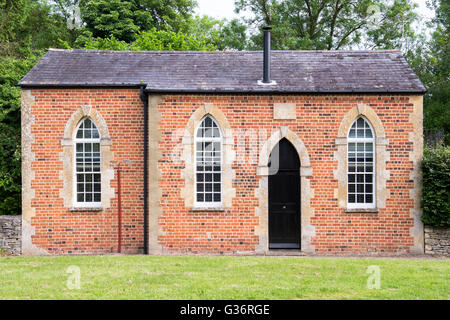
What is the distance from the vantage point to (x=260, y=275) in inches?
370

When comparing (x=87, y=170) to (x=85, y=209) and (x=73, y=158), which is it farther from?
(x=85, y=209)

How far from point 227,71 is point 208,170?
3.36 m

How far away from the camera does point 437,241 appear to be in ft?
42.0

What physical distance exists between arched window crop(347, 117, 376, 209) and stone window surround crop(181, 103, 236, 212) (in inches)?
136

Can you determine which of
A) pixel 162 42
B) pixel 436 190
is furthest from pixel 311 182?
pixel 162 42

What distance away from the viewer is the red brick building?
42.7ft

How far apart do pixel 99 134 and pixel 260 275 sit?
698 cm

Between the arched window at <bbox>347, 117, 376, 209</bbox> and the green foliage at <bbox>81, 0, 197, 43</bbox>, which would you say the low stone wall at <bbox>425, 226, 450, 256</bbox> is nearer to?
the arched window at <bbox>347, 117, 376, 209</bbox>

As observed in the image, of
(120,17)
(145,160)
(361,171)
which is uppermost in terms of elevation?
(120,17)

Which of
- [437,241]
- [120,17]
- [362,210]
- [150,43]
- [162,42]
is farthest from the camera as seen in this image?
[120,17]

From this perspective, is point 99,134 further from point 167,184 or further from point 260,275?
point 260,275

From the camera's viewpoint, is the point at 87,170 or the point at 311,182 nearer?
the point at 311,182

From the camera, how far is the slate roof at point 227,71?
43.8 feet

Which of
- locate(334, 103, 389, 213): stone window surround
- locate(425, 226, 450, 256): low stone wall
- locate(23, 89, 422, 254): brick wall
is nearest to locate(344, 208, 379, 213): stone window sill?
locate(334, 103, 389, 213): stone window surround
